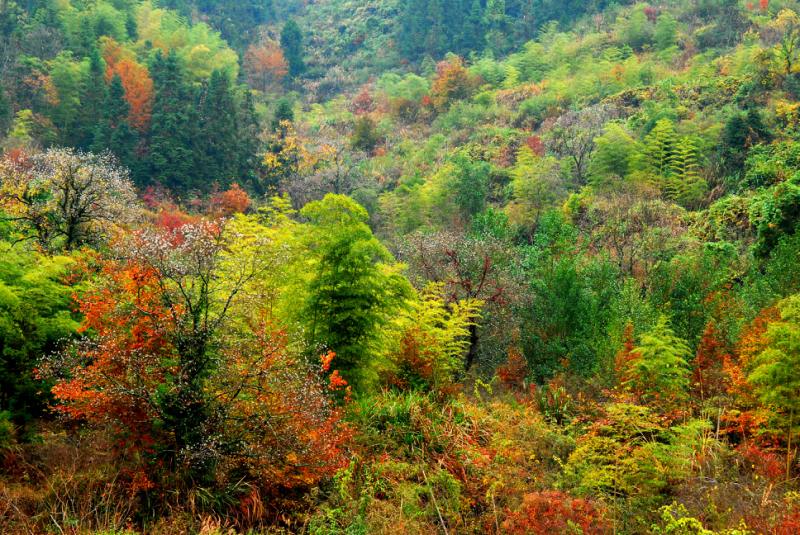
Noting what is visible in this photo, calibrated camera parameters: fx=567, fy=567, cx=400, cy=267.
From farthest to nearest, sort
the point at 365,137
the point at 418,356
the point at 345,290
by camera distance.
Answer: the point at 365,137 < the point at 418,356 < the point at 345,290

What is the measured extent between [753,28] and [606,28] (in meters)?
14.5

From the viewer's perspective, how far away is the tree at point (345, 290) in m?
10.5

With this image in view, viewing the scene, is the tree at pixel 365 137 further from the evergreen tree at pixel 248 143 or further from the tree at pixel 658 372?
the tree at pixel 658 372

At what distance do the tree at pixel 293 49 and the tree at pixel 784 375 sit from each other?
67.7m

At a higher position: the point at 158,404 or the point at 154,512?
the point at 158,404

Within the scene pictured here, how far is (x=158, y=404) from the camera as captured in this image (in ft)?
22.8

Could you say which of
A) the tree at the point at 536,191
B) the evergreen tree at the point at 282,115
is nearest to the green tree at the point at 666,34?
the tree at the point at 536,191

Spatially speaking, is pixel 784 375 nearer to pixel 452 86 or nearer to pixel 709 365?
pixel 709 365

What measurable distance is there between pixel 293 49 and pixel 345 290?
219 feet

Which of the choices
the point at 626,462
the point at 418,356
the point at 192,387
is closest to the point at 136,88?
the point at 418,356

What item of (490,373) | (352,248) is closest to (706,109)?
(490,373)

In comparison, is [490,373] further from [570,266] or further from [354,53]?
[354,53]

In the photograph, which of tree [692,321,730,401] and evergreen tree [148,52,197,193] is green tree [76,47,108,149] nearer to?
evergreen tree [148,52,197,193]

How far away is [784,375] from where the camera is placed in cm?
903
